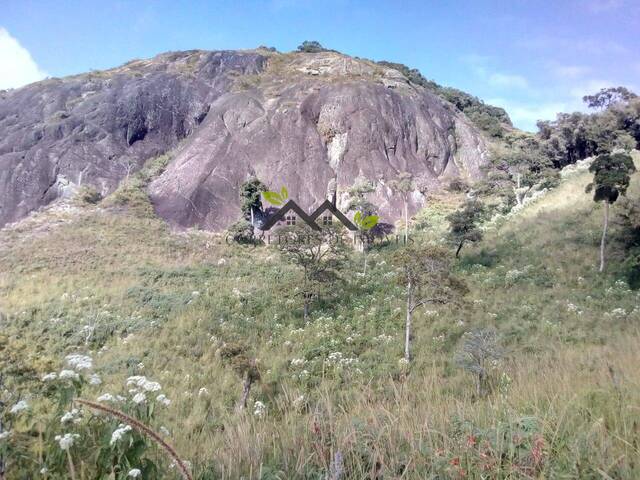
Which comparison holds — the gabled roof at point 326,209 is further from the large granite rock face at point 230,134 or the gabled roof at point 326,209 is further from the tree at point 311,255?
the tree at point 311,255

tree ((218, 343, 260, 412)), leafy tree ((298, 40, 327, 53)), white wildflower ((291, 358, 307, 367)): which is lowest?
white wildflower ((291, 358, 307, 367))

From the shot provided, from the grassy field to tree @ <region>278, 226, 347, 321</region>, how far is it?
0.85 metres

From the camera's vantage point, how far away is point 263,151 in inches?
1287

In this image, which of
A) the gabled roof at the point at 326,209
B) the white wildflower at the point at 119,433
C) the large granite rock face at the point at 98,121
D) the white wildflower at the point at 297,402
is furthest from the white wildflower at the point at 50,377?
the large granite rock face at the point at 98,121

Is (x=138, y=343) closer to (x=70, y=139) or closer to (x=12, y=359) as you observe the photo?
(x=12, y=359)

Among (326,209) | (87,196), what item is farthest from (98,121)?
(326,209)

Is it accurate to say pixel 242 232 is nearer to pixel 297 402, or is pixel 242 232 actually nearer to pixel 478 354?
pixel 478 354

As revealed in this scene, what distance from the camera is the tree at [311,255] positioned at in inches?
585

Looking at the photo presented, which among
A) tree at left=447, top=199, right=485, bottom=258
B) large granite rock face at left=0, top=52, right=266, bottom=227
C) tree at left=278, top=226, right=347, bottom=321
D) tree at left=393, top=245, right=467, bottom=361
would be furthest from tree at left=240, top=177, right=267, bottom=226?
tree at left=393, top=245, right=467, bottom=361

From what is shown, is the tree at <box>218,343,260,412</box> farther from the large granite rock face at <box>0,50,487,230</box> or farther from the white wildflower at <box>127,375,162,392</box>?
the large granite rock face at <box>0,50,487,230</box>

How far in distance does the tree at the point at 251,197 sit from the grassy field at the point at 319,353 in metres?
3.18

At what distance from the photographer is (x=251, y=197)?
89.5 feet

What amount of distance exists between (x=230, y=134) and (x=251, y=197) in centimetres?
953

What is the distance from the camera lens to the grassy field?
68.1 inches
